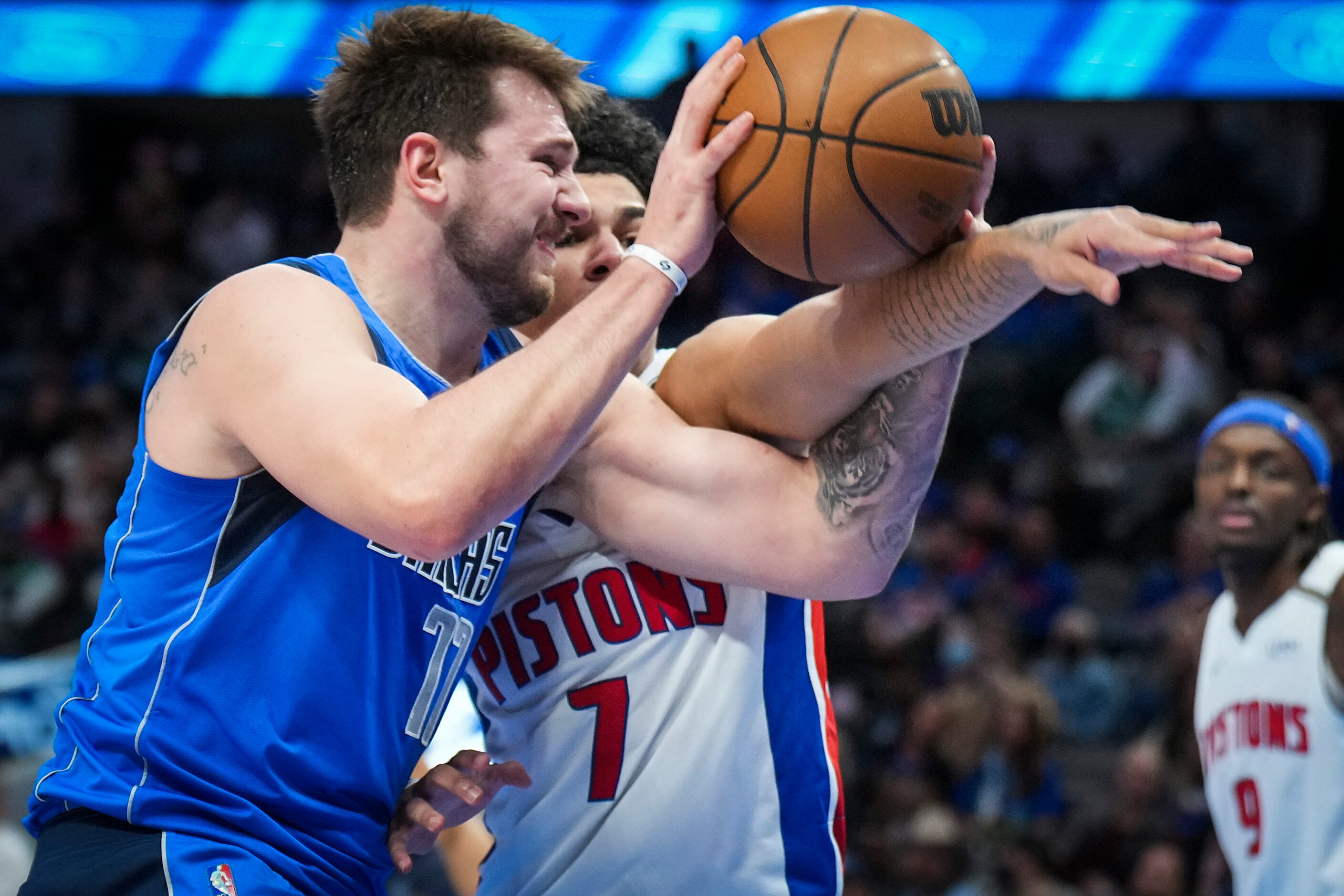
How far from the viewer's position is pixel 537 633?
3.18 metres

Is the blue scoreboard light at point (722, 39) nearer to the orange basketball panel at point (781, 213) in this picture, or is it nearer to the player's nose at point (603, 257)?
the player's nose at point (603, 257)

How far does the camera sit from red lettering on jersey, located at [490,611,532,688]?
10.5ft

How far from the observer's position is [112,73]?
1079 cm

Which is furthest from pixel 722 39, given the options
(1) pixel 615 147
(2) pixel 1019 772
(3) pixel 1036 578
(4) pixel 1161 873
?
(1) pixel 615 147

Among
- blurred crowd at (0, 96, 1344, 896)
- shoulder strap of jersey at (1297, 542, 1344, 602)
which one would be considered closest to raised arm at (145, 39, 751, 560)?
shoulder strap of jersey at (1297, 542, 1344, 602)

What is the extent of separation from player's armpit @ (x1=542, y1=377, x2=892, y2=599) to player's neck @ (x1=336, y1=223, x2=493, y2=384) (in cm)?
40

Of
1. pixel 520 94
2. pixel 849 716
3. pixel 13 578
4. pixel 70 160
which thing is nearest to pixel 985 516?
pixel 849 716

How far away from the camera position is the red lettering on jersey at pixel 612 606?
3.12 metres

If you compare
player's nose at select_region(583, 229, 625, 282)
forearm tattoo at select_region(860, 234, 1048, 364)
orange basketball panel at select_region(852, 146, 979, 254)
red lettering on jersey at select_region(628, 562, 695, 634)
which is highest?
orange basketball panel at select_region(852, 146, 979, 254)

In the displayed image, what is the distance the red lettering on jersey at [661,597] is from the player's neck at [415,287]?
0.66 metres

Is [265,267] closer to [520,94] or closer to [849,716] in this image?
[520,94]

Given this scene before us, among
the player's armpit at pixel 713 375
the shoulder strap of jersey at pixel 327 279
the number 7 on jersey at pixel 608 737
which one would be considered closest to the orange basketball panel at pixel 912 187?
the player's armpit at pixel 713 375

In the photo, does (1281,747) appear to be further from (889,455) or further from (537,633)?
(537,633)

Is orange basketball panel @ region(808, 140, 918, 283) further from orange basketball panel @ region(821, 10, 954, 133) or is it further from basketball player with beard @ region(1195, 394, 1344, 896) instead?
basketball player with beard @ region(1195, 394, 1344, 896)
